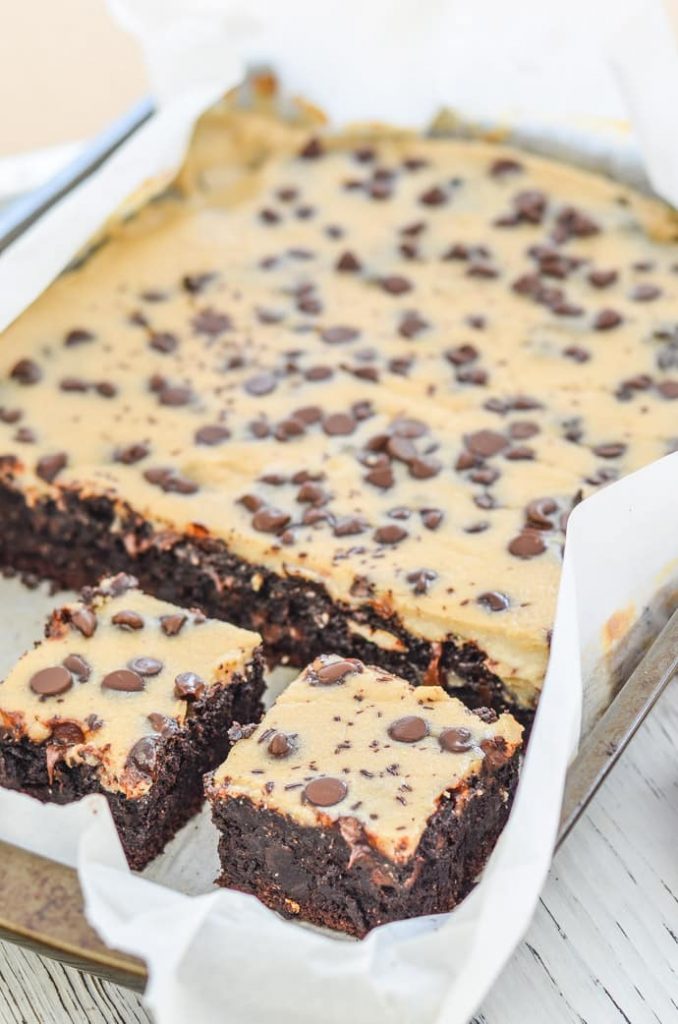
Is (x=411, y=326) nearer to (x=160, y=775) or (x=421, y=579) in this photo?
(x=421, y=579)

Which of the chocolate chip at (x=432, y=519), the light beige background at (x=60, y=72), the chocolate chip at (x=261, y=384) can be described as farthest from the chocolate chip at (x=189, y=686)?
the light beige background at (x=60, y=72)

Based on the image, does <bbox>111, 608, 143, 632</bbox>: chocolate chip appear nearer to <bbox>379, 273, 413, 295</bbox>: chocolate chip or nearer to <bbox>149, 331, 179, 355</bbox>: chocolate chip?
<bbox>149, 331, 179, 355</bbox>: chocolate chip

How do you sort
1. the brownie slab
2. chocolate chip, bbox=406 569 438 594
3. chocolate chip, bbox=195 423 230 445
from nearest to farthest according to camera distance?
chocolate chip, bbox=406 569 438 594, the brownie slab, chocolate chip, bbox=195 423 230 445

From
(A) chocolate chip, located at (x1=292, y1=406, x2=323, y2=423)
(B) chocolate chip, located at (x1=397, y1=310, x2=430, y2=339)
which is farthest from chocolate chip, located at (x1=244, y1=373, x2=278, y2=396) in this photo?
(B) chocolate chip, located at (x1=397, y1=310, x2=430, y2=339)

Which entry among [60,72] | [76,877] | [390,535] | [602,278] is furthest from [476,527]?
[60,72]

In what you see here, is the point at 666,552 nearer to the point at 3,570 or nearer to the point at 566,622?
the point at 566,622

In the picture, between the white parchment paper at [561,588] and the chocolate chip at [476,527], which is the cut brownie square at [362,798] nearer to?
the white parchment paper at [561,588]
